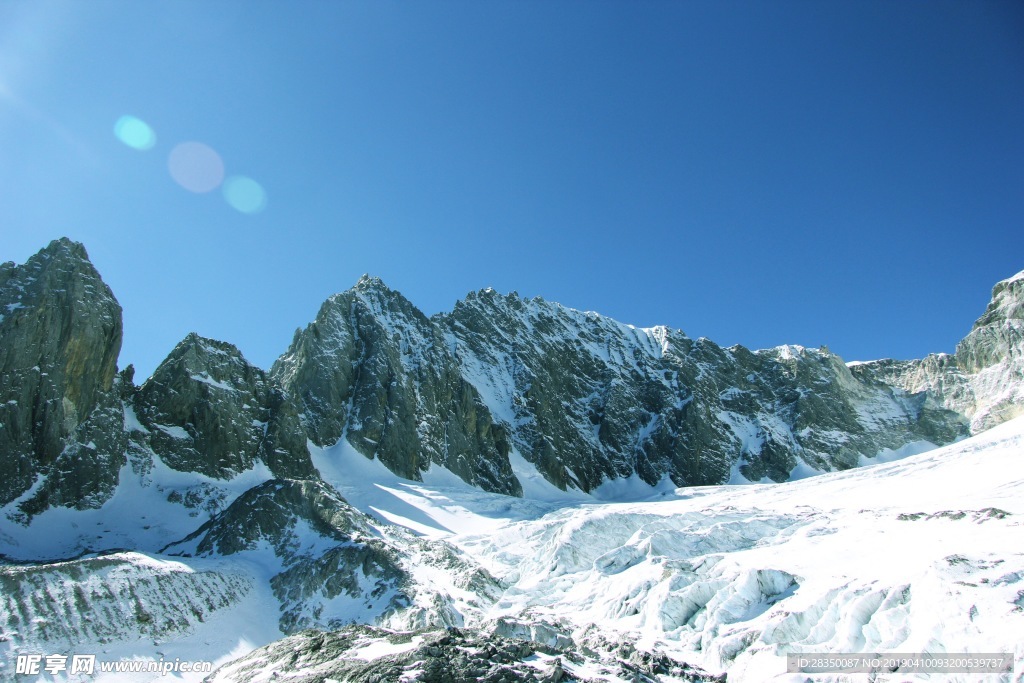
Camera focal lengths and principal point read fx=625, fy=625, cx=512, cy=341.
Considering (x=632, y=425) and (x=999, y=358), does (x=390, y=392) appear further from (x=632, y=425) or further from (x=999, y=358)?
(x=999, y=358)

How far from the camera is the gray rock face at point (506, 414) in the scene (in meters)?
Answer: 133

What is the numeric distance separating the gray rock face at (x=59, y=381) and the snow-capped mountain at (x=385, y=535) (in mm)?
270

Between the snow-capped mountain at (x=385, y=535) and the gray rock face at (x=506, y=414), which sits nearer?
the snow-capped mountain at (x=385, y=535)

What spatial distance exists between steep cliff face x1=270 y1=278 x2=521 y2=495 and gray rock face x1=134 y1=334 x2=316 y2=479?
1561cm

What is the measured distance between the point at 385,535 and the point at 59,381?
150ft

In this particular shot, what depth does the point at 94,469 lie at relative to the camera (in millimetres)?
78375

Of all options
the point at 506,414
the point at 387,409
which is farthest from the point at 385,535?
the point at 506,414

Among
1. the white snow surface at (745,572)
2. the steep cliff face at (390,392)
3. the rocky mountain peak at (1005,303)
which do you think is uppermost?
the rocky mountain peak at (1005,303)

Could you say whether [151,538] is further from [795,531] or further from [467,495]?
[795,531]

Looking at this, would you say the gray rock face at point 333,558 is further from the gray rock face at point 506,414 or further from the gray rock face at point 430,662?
the gray rock face at point 506,414

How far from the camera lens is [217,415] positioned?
99375 mm

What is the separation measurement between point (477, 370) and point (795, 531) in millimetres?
120163

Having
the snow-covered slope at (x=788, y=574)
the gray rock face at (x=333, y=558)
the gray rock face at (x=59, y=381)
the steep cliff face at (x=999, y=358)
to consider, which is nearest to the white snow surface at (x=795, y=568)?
the snow-covered slope at (x=788, y=574)

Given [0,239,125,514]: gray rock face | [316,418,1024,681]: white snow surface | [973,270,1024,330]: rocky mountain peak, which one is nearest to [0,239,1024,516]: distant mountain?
[0,239,125,514]: gray rock face
